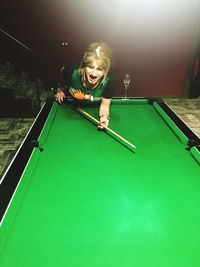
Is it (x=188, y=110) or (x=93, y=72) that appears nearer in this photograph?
(x=93, y=72)

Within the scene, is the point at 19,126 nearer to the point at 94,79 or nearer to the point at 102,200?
the point at 94,79

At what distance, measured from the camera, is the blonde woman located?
209cm

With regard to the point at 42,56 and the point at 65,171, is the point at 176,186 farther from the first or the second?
the point at 42,56

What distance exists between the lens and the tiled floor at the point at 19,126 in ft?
8.55

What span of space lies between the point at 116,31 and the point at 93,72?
198 cm

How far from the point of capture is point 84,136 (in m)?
1.73

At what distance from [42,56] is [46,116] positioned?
2.42 m

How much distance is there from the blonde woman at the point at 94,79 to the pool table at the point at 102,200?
0.55m

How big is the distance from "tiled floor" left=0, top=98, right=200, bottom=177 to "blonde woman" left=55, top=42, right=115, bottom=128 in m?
1.06

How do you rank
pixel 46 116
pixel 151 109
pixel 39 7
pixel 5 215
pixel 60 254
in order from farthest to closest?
pixel 39 7
pixel 151 109
pixel 46 116
pixel 5 215
pixel 60 254

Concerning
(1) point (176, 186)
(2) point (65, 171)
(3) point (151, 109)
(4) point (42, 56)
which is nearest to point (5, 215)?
(2) point (65, 171)

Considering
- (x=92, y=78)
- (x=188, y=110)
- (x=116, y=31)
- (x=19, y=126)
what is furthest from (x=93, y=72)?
(x=188, y=110)

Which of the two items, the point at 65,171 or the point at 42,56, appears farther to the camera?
the point at 42,56

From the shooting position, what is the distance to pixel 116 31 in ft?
11.8
